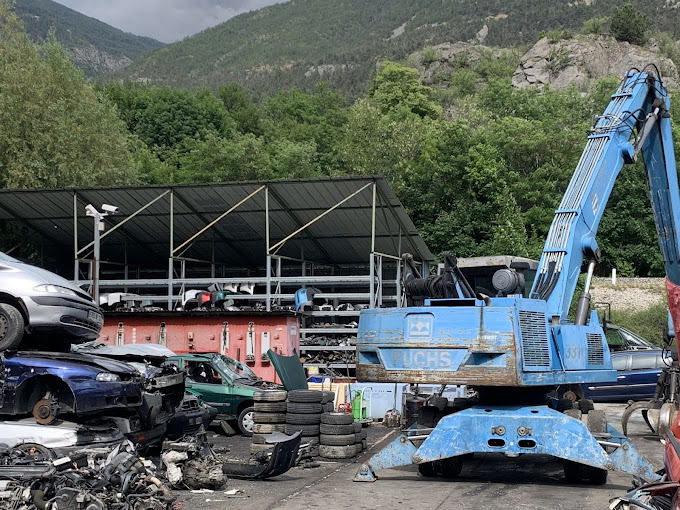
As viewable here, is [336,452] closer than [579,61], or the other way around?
[336,452]

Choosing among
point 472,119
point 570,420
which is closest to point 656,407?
point 570,420

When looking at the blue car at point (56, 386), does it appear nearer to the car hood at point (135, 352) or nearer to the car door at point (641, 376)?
the car hood at point (135, 352)

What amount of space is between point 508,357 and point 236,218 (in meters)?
19.0

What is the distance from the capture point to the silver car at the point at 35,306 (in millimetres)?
12172

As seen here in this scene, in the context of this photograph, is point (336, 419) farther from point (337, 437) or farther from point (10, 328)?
point (10, 328)

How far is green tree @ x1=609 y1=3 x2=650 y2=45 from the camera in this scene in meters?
115

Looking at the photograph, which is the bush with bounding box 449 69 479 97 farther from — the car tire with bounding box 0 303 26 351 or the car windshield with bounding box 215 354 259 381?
the car tire with bounding box 0 303 26 351

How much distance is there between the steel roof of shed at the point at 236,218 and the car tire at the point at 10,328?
13543mm

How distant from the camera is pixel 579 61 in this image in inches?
4299

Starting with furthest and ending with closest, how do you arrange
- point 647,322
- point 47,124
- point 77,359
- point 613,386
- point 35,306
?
point 47,124 < point 647,322 < point 613,386 < point 35,306 < point 77,359

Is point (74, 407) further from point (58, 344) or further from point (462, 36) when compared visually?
point (462, 36)

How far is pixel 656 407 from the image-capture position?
1727cm

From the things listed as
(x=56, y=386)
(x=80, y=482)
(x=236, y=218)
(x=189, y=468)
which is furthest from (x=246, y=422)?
(x=236, y=218)

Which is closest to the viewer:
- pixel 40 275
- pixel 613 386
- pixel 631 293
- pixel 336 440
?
pixel 40 275
